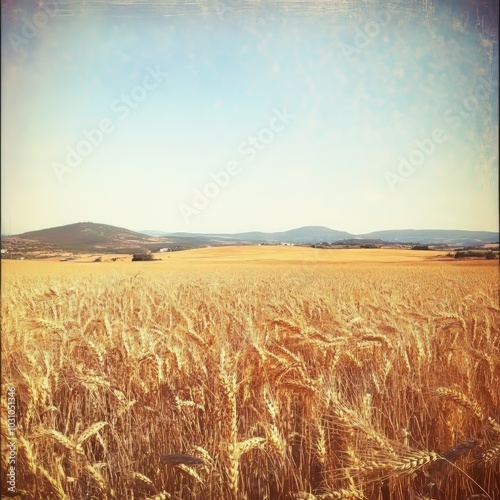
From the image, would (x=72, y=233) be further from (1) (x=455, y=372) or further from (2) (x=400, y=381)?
(1) (x=455, y=372)

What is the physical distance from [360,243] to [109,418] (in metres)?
2.30

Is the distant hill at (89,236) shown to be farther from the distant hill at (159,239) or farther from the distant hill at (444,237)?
the distant hill at (444,237)

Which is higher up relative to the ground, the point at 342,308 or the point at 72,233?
the point at 72,233

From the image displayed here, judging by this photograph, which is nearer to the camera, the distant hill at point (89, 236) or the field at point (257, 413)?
the field at point (257, 413)

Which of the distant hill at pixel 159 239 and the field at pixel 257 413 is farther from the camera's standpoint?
the distant hill at pixel 159 239

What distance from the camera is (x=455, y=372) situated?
1.95 m

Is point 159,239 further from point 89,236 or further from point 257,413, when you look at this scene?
point 257,413

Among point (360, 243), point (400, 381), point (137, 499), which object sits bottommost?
point (137, 499)

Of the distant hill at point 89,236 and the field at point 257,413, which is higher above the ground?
the distant hill at point 89,236

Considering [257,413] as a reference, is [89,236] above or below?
above

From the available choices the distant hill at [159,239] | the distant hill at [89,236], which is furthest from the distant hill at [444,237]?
the distant hill at [89,236]

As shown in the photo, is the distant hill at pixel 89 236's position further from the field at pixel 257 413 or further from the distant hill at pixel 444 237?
the distant hill at pixel 444 237

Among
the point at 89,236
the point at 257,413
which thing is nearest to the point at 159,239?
the point at 89,236

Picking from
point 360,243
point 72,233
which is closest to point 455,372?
point 360,243
